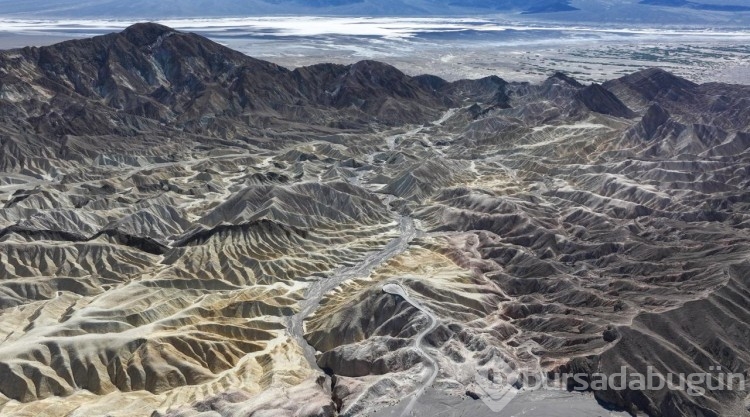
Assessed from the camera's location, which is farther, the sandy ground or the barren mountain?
the barren mountain

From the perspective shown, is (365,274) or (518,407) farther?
(365,274)

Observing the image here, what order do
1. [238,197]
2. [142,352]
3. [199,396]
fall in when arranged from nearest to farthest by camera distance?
[199,396], [142,352], [238,197]

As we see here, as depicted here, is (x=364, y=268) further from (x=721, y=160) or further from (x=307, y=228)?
(x=721, y=160)

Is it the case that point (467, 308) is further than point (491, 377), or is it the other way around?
point (467, 308)

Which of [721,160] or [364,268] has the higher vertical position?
[721,160]

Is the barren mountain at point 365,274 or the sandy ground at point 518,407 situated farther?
the barren mountain at point 365,274

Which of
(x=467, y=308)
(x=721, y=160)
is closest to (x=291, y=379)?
(x=467, y=308)

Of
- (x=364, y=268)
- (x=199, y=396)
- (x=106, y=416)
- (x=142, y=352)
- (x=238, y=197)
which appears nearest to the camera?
(x=106, y=416)

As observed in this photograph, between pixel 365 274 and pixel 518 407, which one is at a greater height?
pixel 518 407
